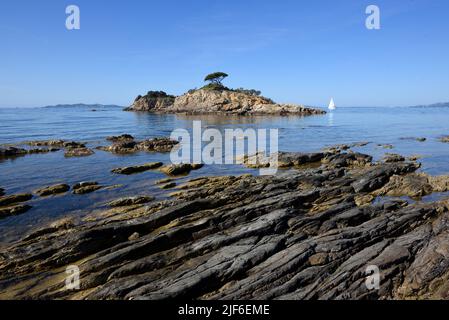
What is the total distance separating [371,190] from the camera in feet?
67.8

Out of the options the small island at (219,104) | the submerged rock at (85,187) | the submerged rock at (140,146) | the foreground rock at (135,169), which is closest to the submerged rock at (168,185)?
the submerged rock at (85,187)

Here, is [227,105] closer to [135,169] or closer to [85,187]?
[135,169]

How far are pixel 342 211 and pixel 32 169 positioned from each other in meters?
28.6

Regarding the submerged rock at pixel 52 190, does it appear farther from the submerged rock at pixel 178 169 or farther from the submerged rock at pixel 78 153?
the submerged rock at pixel 78 153

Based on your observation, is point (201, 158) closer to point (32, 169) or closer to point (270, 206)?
point (32, 169)

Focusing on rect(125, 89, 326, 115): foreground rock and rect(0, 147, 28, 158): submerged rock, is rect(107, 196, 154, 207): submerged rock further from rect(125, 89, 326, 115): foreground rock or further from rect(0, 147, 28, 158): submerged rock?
rect(125, 89, 326, 115): foreground rock

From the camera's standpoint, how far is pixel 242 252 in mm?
11781

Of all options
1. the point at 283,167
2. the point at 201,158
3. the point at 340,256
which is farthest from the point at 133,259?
the point at 201,158

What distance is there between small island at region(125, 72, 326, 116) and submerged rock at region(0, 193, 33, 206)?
104 metres

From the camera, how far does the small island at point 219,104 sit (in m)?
128

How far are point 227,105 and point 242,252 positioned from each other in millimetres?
123695

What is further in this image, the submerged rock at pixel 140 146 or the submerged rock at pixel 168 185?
the submerged rock at pixel 140 146

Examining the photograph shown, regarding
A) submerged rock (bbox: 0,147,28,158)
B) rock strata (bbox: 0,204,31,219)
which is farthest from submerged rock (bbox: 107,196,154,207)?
submerged rock (bbox: 0,147,28,158)

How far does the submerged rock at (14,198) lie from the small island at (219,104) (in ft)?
342
